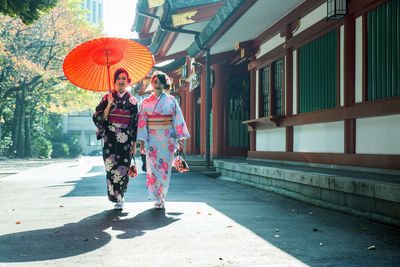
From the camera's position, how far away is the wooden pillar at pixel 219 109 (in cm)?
1488

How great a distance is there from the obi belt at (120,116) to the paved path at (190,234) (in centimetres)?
135

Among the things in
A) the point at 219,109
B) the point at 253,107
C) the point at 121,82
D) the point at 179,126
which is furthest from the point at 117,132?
the point at 219,109

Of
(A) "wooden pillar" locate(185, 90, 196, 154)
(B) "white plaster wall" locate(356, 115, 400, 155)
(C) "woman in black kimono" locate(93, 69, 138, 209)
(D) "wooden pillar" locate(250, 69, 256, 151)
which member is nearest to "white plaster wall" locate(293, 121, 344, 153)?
(B) "white plaster wall" locate(356, 115, 400, 155)

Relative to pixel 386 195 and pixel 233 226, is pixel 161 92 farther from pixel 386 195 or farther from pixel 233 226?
pixel 386 195

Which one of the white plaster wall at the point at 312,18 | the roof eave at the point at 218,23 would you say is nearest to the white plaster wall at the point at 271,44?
the white plaster wall at the point at 312,18

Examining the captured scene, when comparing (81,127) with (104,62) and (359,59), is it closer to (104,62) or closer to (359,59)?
(104,62)

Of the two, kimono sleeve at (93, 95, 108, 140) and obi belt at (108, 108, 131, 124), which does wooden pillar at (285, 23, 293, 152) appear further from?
kimono sleeve at (93, 95, 108, 140)

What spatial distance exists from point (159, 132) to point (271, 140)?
575 centimetres

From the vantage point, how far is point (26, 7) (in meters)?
9.56

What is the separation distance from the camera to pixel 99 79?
6.76 metres

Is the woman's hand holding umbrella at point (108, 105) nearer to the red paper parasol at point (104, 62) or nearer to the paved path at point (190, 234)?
the red paper parasol at point (104, 62)

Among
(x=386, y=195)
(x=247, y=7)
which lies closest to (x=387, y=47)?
(x=386, y=195)

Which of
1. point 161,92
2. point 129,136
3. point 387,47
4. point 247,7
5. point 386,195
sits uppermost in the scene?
point 247,7

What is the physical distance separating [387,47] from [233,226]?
3884 millimetres
